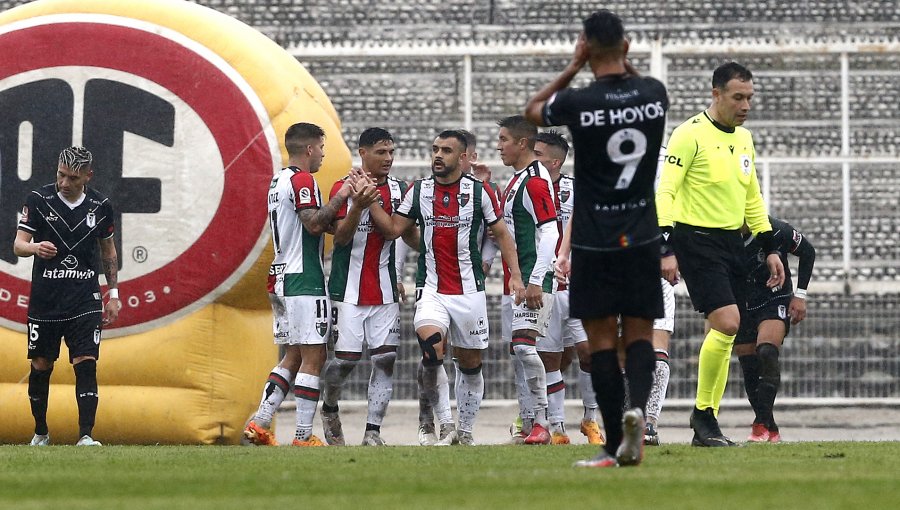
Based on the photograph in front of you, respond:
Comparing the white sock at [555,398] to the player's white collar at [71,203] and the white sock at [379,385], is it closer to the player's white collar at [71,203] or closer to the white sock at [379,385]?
the white sock at [379,385]

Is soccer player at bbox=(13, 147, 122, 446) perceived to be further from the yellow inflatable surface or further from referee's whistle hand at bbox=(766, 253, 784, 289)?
referee's whistle hand at bbox=(766, 253, 784, 289)

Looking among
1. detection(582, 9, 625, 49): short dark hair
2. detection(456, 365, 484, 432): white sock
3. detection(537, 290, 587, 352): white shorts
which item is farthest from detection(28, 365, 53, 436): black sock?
detection(582, 9, 625, 49): short dark hair

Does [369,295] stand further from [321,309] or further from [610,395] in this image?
[610,395]

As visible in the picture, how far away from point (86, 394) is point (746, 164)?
4.39 metres

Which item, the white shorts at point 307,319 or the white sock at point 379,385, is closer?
the white shorts at point 307,319

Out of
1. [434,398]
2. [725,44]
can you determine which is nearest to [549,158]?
[434,398]

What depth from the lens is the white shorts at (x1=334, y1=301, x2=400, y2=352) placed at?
933cm

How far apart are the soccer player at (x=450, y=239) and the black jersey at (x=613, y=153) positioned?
9.42 feet

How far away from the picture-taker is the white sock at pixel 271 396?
9.31m

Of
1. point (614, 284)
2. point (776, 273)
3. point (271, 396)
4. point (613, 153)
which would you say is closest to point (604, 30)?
point (613, 153)

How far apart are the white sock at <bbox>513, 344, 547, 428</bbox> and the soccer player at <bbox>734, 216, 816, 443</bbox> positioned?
4.57ft

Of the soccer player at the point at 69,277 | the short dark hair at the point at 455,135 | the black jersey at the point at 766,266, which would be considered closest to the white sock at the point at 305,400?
the soccer player at the point at 69,277

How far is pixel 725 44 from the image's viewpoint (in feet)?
48.1

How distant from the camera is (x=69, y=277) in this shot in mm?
9180
